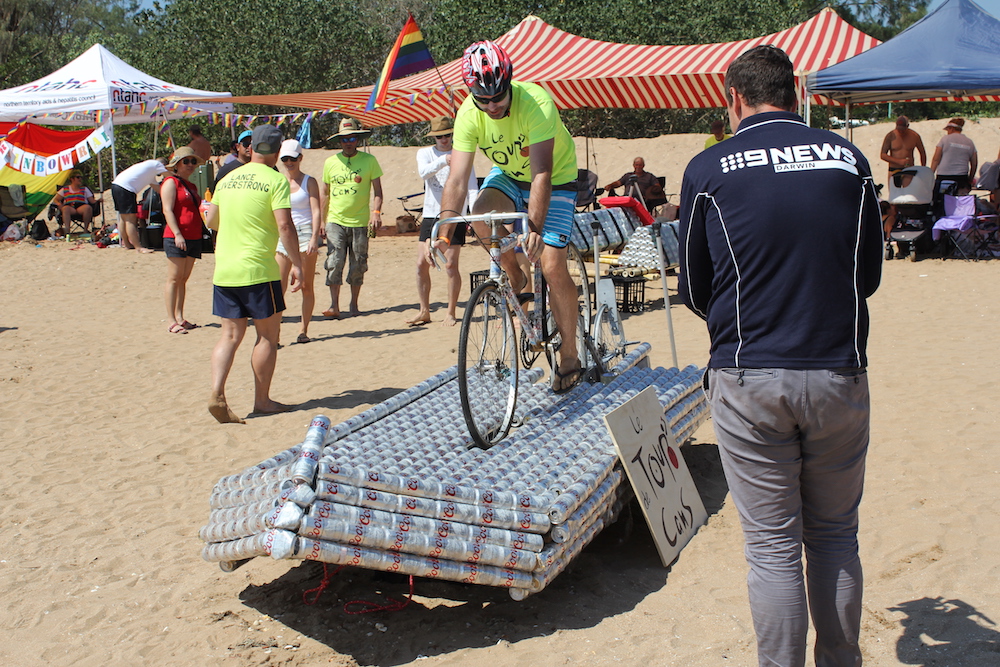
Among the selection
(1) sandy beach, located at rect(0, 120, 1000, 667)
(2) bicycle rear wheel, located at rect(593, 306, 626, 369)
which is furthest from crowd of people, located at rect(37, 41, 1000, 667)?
(2) bicycle rear wheel, located at rect(593, 306, 626, 369)

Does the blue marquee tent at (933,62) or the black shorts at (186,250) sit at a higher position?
the blue marquee tent at (933,62)

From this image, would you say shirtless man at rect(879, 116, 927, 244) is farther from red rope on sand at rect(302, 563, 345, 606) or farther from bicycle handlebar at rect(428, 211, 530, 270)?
red rope on sand at rect(302, 563, 345, 606)

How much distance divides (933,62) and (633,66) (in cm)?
448

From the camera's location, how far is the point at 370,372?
7.65m

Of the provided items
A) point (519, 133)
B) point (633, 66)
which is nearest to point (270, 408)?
point (519, 133)

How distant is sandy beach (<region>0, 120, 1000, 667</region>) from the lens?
3324 mm

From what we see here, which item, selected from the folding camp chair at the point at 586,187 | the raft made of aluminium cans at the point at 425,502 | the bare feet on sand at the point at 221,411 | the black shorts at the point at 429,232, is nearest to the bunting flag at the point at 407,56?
the black shorts at the point at 429,232

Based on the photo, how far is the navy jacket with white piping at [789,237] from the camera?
234 cm

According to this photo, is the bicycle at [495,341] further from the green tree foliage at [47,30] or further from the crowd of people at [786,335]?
the green tree foliage at [47,30]

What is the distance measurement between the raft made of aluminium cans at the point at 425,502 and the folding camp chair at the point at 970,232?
10203mm

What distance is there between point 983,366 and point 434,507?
536 centimetres

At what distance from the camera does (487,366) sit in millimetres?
4492

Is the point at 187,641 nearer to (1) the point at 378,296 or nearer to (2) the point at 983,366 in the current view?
(2) the point at 983,366

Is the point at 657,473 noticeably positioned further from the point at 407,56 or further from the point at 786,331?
the point at 407,56
